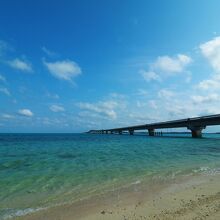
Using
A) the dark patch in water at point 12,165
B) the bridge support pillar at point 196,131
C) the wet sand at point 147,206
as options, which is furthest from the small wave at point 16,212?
the bridge support pillar at point 196,131

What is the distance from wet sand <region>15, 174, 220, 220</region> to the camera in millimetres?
7180

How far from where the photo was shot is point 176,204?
8219 mm

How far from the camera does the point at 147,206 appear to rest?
26.7 ft

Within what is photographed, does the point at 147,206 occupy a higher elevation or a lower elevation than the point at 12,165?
lower

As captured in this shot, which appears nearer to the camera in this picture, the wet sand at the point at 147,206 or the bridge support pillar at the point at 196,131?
the wet sand at the point at 147,206

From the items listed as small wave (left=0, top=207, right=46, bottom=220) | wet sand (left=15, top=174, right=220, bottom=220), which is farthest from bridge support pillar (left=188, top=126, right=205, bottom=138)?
small wave (left=0, top=207, right=46, bottom=220)

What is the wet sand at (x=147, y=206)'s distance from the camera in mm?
7180

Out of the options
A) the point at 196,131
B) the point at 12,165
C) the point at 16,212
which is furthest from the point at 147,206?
the point at 196,131

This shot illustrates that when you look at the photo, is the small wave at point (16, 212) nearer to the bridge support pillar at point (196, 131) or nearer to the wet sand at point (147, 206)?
the wet sand at point (147, 206)

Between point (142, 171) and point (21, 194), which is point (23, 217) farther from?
point (142, 171)

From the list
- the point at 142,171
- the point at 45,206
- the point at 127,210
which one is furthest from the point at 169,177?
the point at 45,206

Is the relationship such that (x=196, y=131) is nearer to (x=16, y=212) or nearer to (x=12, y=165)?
(x=12, y=165)

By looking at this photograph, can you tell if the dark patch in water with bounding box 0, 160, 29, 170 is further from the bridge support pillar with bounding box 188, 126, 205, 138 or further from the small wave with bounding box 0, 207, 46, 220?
the bridge support pillar with bounding box 188, 126, 205, 138

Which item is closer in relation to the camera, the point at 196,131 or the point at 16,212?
the point at 16,212
